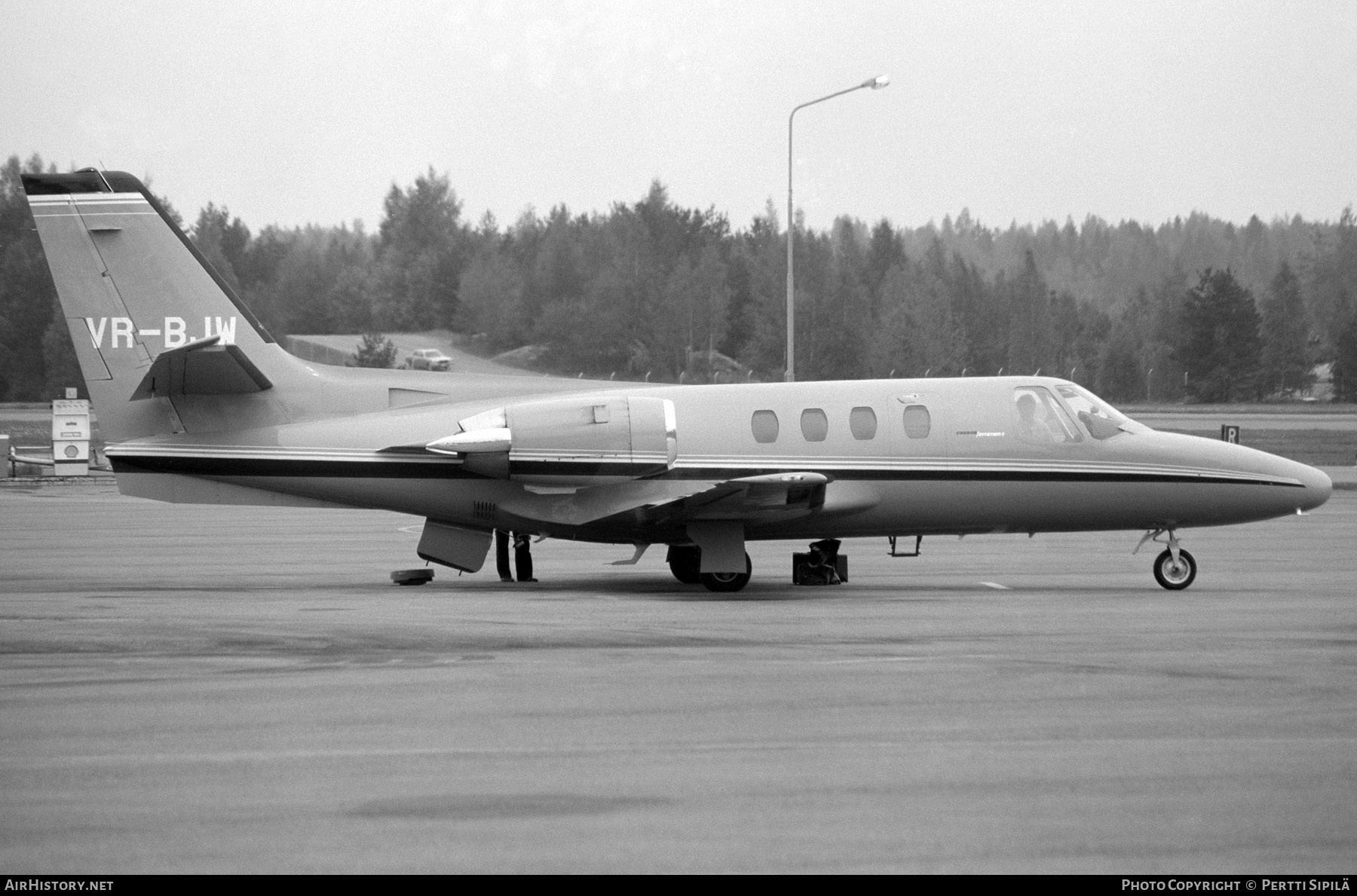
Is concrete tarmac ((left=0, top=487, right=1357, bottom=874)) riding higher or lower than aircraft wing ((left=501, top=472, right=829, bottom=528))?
lower

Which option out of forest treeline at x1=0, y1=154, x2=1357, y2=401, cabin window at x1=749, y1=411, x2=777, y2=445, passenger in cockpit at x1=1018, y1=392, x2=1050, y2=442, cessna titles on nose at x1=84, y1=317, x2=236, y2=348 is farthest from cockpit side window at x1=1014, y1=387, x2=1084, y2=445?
forest treeline at x1=0, y1=154, x2=1357, y2=401

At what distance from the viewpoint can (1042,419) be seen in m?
18.8

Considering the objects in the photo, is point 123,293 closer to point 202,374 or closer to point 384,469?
point 202,374

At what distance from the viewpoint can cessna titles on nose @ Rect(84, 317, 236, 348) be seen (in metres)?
17.9

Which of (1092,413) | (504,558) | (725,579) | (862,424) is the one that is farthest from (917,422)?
(504,558)

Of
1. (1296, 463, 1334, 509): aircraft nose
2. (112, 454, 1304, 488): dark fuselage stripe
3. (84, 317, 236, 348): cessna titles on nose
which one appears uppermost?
(84, 317, 236, 348): cessna titles on nose

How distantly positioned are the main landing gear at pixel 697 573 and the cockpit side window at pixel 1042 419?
12.2 ft

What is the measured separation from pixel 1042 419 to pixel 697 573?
A: 15.1ft

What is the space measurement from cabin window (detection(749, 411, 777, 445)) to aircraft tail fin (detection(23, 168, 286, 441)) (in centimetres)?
571

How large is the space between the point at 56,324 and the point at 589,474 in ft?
204

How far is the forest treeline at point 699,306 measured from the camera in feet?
203

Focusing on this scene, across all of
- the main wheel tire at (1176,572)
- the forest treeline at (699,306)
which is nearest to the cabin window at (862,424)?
the main wheel tire at (1176,572)

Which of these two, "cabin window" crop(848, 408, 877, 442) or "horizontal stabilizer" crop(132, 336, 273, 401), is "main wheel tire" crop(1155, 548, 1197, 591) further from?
"horizontal stabilizer" crop(132, 336, 273, 401)

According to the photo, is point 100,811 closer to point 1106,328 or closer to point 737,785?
point 737,785
